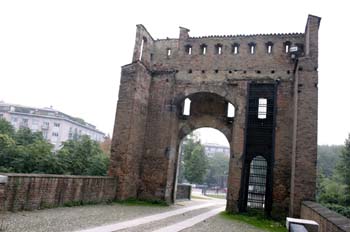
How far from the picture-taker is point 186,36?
16609 millimetres

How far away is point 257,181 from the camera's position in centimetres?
1487

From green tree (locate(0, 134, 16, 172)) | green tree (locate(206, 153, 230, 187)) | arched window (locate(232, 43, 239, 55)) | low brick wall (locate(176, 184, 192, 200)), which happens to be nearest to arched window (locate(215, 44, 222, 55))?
arched window (locate(232, 43, 239, 55))

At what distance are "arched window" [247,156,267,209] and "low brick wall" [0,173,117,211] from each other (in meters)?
6.31

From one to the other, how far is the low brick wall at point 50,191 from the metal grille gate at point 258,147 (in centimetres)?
609

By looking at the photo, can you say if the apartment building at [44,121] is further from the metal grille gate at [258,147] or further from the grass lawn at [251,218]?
the grass lawn at [251,218]

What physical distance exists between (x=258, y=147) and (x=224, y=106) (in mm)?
3032

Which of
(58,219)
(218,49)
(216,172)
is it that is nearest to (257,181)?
(218,49)

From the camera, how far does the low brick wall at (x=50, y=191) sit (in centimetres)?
853

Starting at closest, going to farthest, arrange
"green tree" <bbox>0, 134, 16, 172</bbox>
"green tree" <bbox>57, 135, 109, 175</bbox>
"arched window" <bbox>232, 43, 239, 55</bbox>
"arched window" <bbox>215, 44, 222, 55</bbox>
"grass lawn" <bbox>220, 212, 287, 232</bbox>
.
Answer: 1. "grass lawn" <bbox>220, 212, 287, 232</bbox>
2. "arched window" <bbox>232, 43, 239, 55</bbox>
3. "arched window" <bbox>215, 44, 222, 55</bbox>
4. "green tree" <bbox>0, 134, 16, 172</bbox>
5. "green tree" <bbox>57, 135, 109, 175</bbox>

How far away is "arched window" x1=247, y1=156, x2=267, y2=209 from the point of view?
14.8 metres

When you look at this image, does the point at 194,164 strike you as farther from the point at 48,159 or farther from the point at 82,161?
the point at 48,159

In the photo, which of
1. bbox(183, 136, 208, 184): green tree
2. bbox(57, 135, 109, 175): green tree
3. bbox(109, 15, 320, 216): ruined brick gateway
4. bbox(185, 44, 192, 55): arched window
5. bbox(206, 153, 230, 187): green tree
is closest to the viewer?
bbox(109, 15, 320, 216): ruined brick gateway

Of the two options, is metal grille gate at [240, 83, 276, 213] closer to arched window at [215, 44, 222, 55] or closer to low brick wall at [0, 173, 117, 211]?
arched window at [215, 44, 222, 55]

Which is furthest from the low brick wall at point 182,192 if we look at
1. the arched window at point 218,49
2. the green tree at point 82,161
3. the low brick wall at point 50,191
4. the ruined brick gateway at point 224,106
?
the arched window at point 218,49
